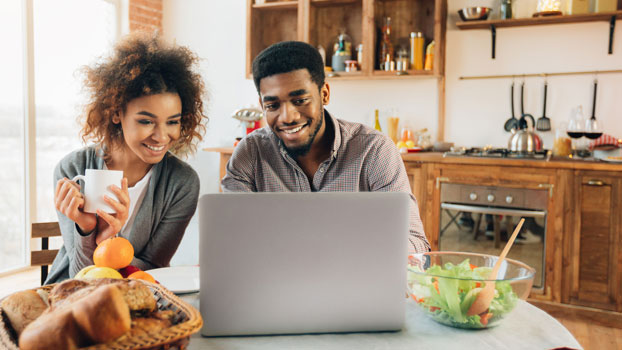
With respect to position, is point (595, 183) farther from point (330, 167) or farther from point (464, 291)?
point (464, 291)

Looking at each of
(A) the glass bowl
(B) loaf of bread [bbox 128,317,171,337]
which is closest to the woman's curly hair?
(B) loaf of bread [bbox 128,317,171,337]

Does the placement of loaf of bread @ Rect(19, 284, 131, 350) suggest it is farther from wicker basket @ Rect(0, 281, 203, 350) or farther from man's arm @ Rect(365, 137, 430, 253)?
man's arm @ Rect(365, 137, 430, 253)

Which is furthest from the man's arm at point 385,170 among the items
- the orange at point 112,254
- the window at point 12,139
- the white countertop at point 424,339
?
the window at point 12,139

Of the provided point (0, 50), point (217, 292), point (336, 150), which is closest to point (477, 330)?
point (217, 292)

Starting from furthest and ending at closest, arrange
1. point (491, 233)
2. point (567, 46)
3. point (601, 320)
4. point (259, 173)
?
1. point (567, 46)
2. point (491, 233)
3. point (601, 320)
4. point (259, 173)

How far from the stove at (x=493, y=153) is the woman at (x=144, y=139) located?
1.97 meters

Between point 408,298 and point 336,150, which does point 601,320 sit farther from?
point 408,298

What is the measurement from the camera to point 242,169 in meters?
1.70

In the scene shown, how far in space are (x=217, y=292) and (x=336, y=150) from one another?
894 mm

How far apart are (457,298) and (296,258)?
0.95 ft

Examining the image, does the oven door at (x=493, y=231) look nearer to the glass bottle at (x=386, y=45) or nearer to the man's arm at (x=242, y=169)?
the glass bottle at (x=386, y=45)

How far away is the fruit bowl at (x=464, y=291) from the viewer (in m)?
0.91

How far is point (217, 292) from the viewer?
0.87m

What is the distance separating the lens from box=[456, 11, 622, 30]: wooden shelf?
125 inches
